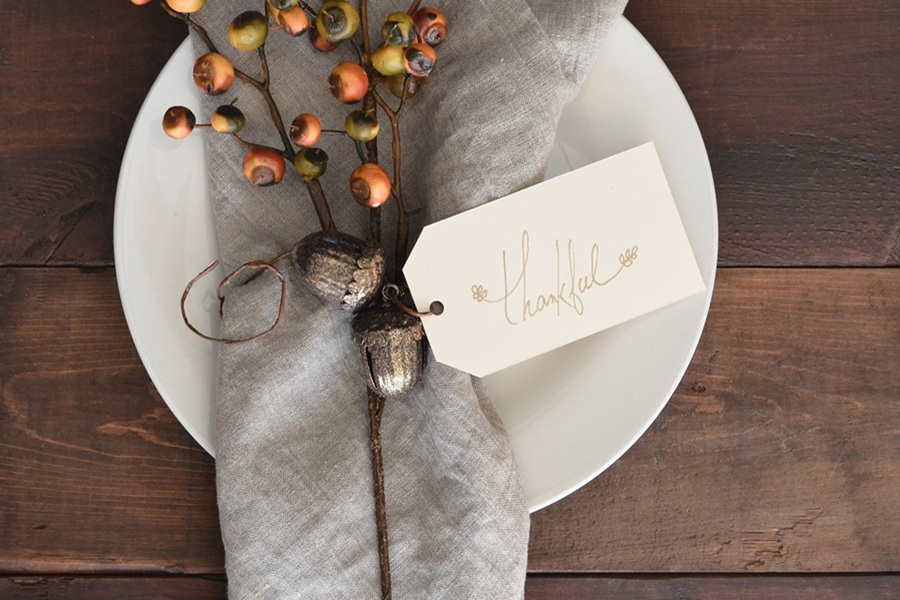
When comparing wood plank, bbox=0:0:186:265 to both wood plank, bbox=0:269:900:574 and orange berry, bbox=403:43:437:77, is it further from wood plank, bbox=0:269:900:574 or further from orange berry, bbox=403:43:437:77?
orange berry, bbox=403:43:437:77

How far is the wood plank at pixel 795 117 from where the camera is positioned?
0.67 m

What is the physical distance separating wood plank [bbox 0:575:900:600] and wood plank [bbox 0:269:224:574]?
0.04 feet

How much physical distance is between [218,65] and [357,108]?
109mm

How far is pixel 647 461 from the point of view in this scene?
2.11ft

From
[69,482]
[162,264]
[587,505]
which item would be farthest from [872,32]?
[69,482]

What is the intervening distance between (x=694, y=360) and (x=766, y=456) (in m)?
0.10

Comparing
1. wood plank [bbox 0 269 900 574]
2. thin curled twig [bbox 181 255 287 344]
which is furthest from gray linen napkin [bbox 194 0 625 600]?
wood plank [bbox 0 269 900 574]

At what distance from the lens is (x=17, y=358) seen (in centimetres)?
65

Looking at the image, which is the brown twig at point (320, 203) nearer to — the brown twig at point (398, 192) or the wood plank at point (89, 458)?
the brown twig at point (398, 192)

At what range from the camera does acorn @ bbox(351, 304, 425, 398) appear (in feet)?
1.69

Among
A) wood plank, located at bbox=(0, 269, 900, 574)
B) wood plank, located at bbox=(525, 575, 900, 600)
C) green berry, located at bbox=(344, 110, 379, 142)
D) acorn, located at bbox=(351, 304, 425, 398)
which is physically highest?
green berry, located at bbox=(344, 110, 379, 142)

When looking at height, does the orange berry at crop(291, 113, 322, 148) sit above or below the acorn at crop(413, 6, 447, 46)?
below

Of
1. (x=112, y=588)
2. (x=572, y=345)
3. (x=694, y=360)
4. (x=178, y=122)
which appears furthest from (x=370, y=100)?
(x=112, y=588)

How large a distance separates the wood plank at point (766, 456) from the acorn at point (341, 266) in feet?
0.86
